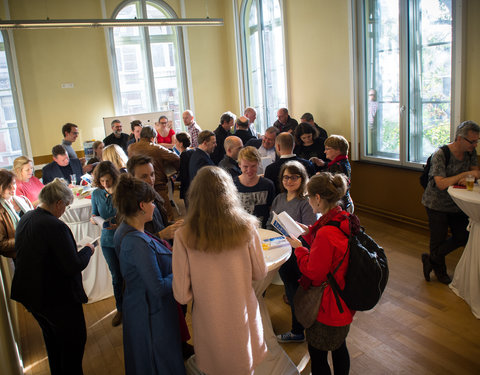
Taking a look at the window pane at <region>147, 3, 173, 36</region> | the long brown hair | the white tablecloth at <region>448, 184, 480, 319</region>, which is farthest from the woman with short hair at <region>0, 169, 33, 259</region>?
the window pane at <region>147, 3, 173, 36</region>

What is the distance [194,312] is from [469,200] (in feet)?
7.70

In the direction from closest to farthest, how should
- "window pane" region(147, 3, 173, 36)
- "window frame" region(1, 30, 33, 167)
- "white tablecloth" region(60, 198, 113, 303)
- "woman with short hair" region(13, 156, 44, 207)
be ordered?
1. "white tablecloth" region(60, 198, 113, 303)
2. "woman with short hair" region(13, 156, 44, 207)
3. "window frame" region(1, 30, 33, 167)
4. "window pane" region(147, 3, 173, 36)

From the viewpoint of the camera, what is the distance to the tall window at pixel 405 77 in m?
4.67

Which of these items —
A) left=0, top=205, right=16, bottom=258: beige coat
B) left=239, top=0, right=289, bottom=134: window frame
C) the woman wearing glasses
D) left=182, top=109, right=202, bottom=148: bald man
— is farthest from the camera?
left=182, top=109, right=202, bottom=148: bald man

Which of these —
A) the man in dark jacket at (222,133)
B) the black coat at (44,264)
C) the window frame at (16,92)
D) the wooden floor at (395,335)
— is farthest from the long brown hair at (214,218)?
the window frame at (16,92)

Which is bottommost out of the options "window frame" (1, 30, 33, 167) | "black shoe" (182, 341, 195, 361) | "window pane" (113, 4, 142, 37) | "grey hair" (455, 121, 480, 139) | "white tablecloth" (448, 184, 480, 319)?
"black shoe" (182, 341, 195, 361)

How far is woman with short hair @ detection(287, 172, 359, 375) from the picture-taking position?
201cm

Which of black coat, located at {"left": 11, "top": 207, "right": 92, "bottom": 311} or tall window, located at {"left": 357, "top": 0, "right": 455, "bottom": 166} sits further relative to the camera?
tall window, located at {"left": 357, "top": 0, "right": 455, "bottom": 166}

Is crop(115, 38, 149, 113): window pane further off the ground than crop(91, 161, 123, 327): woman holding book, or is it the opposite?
crop(115, 38, 149, 113): window pane

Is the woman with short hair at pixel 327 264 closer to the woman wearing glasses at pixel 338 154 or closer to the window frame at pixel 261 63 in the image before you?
the woman wearing glasses at pixel 338 154

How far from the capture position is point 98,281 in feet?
13.8

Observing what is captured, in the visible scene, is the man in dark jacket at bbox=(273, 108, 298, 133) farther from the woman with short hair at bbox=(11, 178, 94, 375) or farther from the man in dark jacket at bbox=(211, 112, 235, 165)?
the woman with short hair at bbox=(11, 178, 94, 375)

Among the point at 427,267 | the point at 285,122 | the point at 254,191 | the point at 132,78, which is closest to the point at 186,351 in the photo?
the point at 254,191

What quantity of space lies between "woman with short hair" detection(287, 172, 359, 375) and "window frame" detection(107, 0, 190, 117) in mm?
7909
